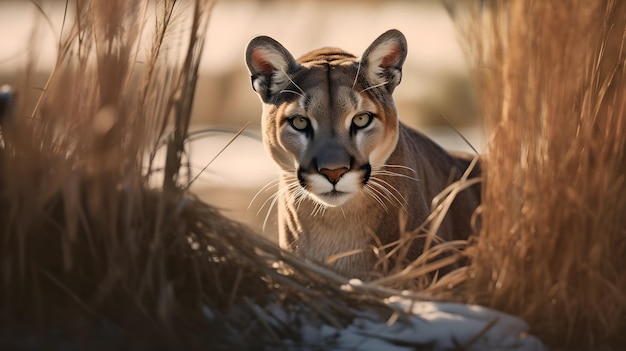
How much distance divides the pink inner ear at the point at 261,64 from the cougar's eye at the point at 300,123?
0.35 m

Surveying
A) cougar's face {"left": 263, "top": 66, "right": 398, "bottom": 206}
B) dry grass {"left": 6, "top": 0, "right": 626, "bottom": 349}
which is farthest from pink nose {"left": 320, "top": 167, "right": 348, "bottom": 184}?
dry grass {"left": 6, "top": 0, "right": 626, "bottom": 349}

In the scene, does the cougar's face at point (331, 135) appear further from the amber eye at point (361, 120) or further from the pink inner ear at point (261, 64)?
the pink inner ear at point (261, 64)

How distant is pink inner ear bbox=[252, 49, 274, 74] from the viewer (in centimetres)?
484

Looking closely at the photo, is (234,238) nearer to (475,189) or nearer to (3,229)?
(3,229)

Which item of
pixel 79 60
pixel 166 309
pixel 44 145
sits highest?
pixel 79 60

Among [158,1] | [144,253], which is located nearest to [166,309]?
[144,253]

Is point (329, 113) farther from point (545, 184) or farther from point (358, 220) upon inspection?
point (545, 184)

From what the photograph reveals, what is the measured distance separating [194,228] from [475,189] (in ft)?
8.79

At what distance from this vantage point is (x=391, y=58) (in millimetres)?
4828

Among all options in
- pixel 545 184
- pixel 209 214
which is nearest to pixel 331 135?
pixel 209 214

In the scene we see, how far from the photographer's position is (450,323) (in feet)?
10.6

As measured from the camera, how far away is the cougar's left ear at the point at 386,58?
473cm

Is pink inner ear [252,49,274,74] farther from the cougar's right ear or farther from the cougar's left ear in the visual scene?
the cougar's left ear

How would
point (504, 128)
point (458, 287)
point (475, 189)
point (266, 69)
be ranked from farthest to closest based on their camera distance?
point (475, 189) < point (266, 69) < point (458, 287) < point (504, 128)
